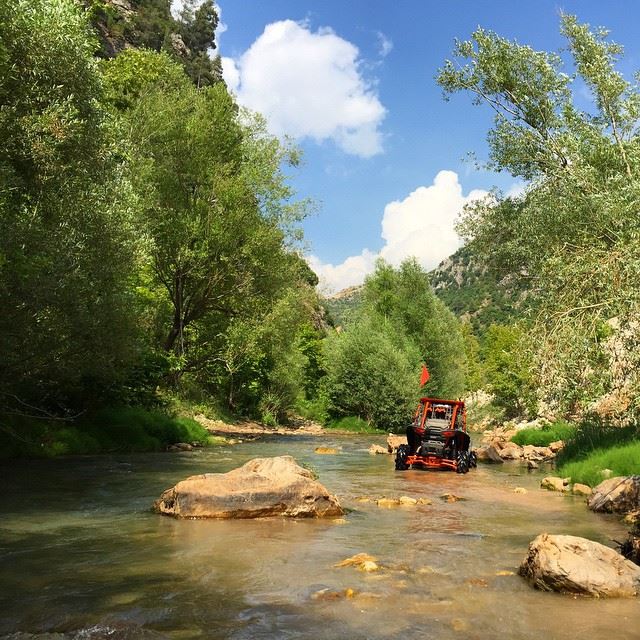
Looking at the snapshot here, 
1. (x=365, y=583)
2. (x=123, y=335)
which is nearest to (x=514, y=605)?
(x=365, y=583)

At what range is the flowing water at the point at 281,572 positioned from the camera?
6.61 metres

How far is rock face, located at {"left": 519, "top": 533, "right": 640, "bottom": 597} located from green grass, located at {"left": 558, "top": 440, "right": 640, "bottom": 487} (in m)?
9.12

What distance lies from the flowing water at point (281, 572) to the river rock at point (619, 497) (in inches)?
18.0

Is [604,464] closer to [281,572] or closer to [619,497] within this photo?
[619,497]

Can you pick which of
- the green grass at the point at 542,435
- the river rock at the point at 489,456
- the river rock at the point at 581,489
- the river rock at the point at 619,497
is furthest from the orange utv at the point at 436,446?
the green grass at the point at 542,435

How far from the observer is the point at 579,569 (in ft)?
26.2

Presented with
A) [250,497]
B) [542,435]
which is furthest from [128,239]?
[542,435]

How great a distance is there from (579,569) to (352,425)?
4472 centimetres

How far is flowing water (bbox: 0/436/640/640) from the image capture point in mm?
6609

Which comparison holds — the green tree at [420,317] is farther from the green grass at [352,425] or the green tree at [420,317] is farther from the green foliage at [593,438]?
the green foliage at [593,438]

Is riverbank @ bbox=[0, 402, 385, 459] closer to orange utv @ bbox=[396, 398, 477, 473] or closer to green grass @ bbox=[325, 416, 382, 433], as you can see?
orange utv @ bbox=[396, 398, 477, 473]

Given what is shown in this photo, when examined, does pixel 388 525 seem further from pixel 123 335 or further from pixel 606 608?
pixel 123 335

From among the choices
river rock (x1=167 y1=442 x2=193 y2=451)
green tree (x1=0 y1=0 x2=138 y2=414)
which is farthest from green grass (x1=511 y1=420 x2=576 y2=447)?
green tree (x1=0 y1=0 x2=138 y2=414)

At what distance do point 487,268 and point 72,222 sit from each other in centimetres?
1801
